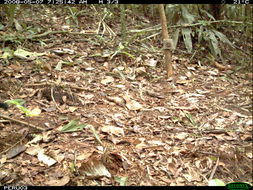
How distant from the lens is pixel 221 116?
189cm

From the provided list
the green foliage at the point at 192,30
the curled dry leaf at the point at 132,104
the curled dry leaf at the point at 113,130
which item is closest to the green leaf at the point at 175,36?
the green foliage at the point at 192,30

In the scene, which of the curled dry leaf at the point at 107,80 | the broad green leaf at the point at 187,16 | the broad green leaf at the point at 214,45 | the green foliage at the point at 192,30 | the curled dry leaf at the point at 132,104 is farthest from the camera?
the broad green leaf at the point at 187,16

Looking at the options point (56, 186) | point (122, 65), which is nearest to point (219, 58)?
point (122, 65)

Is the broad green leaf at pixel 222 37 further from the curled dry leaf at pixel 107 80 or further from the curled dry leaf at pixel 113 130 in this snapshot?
the curled dry leaf at pixel 113 130

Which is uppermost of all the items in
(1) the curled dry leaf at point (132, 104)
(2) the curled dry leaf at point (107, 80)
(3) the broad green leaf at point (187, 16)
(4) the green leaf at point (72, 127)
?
(3) the broad green leaf at point (187, 16)

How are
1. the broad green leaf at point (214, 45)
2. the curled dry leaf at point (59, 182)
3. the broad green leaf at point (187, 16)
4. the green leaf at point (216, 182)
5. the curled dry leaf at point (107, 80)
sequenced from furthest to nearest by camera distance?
1. the broad green leaf at point (187, 16)
2. the broad green leaf at point (214, 45)
3. the curled dry leaf at point (107, 80)
4. the curled dry leaf at point (59, 182)
5. the green leaf at point (216, 182)

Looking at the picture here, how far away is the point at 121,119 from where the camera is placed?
2131 millimetres

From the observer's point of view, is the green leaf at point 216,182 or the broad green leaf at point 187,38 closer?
the green leaf at point 216,182

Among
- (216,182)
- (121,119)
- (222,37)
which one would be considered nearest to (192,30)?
(222,37)

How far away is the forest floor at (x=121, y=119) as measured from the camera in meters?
1.52

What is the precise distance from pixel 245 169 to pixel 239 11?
2.66m

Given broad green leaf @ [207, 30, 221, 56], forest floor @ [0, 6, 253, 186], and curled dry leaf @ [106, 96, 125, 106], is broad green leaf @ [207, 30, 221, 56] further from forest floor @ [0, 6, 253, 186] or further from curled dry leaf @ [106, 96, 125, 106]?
curled dry leaf @ [106, 96, 125, 106]

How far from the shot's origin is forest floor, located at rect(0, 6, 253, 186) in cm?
152

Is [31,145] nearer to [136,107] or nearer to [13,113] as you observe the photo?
[13,113]
